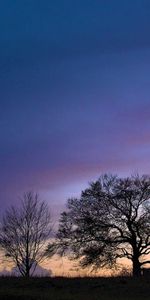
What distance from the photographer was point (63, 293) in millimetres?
19500

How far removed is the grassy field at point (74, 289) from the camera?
18.7 metres

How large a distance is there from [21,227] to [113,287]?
26325 mm

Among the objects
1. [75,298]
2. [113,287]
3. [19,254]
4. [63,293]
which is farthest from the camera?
[19,254]

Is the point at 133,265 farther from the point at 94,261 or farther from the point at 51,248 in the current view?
the point at 51,248

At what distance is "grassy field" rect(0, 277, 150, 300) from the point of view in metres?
18.7

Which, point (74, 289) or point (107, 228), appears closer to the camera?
point (74, 289)

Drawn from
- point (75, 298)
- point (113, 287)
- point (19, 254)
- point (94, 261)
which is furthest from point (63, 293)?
point (94, 261)

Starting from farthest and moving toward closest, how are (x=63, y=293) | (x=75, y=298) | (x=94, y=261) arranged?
(x=94, y=261) < (x=63, y=293) < (x=75, y=298)

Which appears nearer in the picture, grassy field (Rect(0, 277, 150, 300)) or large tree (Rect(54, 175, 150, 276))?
grassy field (Rect(0, 277, 150, 300))

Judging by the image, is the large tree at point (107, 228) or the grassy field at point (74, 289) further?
the large tree at point (107, 228)

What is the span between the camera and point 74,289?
21.2m

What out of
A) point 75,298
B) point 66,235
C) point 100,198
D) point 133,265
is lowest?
point 75,298

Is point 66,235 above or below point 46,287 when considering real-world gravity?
above

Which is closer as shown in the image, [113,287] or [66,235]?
[113,287]
